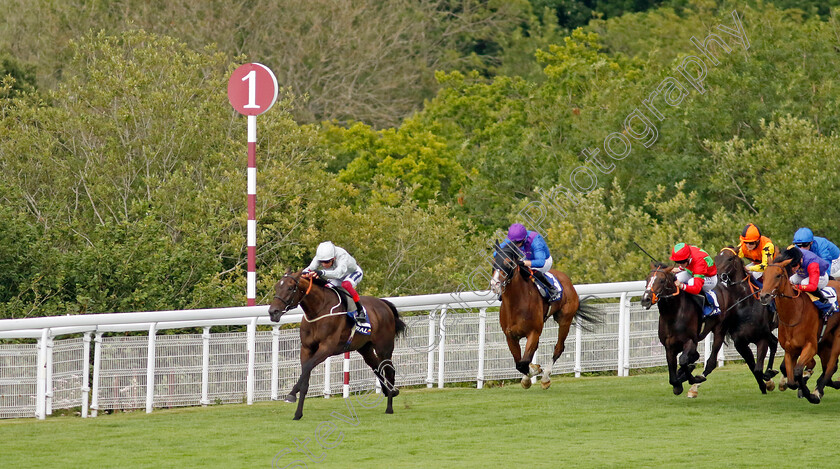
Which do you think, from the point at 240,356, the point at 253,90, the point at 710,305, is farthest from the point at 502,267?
the point at 253,90

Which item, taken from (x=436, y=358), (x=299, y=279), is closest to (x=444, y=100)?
(x=436, y=358)

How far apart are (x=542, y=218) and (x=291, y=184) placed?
17.7ft

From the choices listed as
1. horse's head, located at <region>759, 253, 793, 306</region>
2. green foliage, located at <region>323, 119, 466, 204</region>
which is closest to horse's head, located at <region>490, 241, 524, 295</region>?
horse's head, located at <region>759, 253, 793, 306</region>

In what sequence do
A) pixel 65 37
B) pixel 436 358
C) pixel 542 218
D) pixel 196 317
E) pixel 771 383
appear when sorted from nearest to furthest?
pixel 196 317 → pixel 771 383 → pixel 436 358 → pixel 542 218 → pixel 65 37

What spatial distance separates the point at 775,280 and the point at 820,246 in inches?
41.5

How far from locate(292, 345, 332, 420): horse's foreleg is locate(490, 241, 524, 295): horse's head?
5.34 feet

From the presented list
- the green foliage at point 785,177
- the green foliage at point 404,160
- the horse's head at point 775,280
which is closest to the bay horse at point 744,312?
the horse's head at point 775,280

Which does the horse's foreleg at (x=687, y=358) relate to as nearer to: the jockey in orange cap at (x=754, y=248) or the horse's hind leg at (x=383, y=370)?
the jockey in orange cap at (x=754, y=248)

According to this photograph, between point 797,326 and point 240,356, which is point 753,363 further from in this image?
point 240,356

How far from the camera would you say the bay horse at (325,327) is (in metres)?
10.0

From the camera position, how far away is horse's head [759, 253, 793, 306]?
33.6ft

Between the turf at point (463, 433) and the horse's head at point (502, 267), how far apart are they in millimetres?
1011

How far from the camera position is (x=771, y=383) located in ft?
39.1

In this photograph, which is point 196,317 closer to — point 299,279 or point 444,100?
point 299,279
